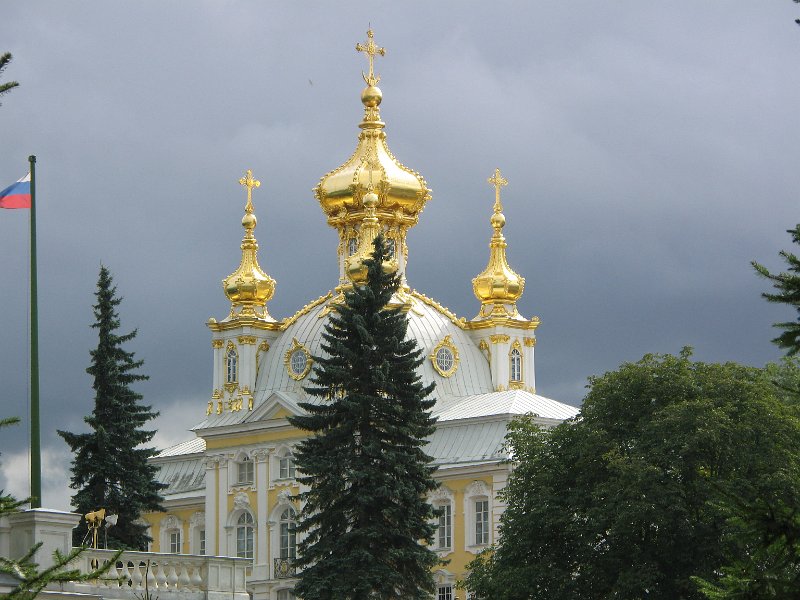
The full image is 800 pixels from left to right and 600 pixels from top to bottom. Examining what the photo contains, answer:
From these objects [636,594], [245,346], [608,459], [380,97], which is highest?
[380,97]

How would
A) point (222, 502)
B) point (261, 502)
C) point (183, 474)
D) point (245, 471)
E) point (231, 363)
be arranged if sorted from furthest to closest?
point (183, 474) → point (231, 363) → point (222, 502) → point (245, 471) → point (261, 502)

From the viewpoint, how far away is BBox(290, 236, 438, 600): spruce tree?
4641cm

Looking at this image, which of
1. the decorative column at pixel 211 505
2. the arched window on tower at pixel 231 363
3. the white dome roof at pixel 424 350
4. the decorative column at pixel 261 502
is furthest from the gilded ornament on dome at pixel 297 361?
the decorative column at pixel 211 505

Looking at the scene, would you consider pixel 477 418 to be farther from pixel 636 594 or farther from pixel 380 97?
pixel 636 594

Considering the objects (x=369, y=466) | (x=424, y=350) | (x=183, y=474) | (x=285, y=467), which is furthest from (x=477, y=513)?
(x=369, y=466)

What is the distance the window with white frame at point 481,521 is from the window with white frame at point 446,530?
93cm

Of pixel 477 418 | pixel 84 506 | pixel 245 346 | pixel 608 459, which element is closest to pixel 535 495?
pixel 608 459

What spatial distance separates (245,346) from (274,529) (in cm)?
835

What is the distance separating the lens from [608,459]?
46.7 meters

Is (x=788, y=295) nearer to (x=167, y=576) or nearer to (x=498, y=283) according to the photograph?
(x=167, y=576)

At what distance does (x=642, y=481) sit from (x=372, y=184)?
3628cm

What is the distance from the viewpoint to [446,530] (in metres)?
70.0

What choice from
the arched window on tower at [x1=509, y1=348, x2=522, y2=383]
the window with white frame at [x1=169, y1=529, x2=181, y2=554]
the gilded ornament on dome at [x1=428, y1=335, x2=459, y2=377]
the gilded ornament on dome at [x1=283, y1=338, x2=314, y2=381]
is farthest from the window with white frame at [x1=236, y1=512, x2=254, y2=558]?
the arched window on tower at [x1=509, y1=348, x2=522, y2=383]

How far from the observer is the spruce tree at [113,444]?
187 ft
